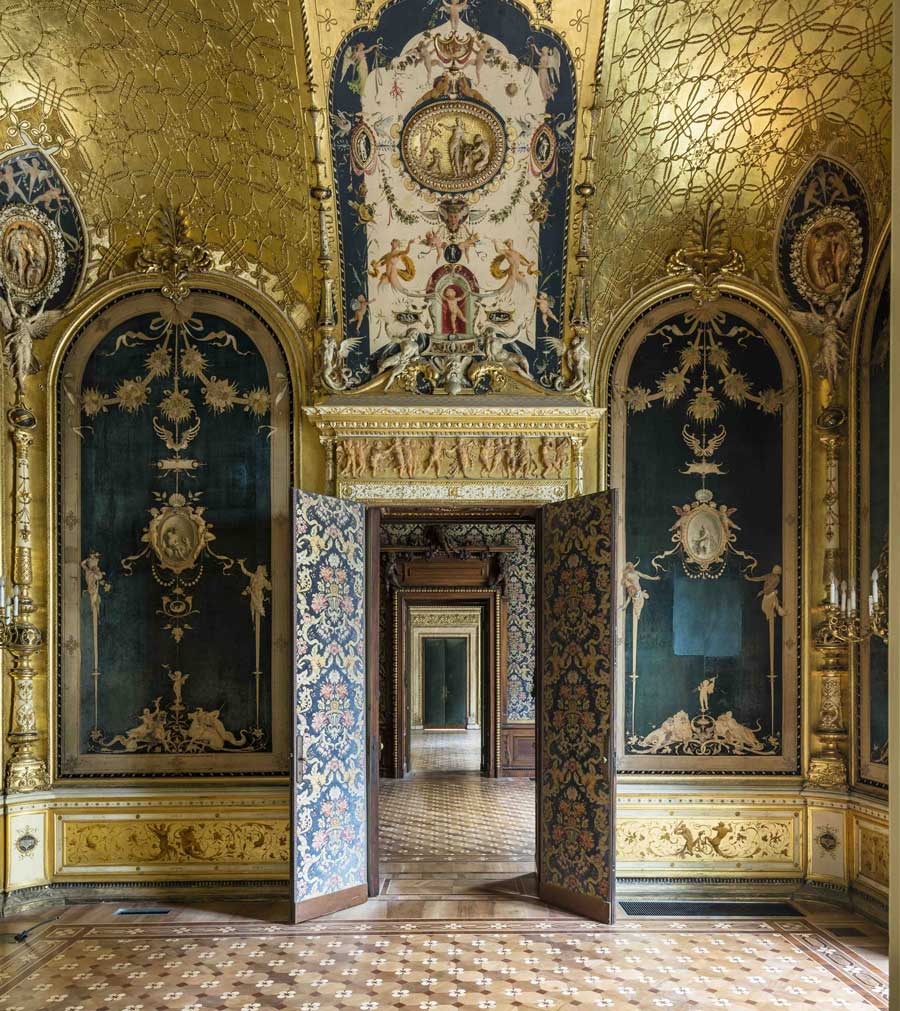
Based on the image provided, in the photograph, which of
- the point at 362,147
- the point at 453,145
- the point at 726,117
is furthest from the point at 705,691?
the point at 362,147

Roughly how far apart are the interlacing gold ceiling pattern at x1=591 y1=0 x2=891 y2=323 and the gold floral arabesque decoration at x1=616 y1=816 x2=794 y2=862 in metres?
3.76

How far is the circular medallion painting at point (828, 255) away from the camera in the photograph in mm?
6156

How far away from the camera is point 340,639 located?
634cm

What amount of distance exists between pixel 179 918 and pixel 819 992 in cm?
397

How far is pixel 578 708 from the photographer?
6.21 metres

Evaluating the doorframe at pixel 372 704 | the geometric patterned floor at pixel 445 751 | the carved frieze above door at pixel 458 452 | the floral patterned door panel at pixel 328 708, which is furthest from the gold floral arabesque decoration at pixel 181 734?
the geometric patterned floor at pixel 445 751

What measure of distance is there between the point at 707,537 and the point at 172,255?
175 inches

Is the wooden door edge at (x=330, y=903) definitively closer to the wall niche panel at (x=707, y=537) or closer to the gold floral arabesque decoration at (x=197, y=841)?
the gold floral arabesque decoration at (x=197, y=841)

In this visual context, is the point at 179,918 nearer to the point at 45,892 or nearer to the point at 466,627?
the point at 45,892

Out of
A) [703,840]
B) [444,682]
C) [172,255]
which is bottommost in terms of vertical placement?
[444,682]

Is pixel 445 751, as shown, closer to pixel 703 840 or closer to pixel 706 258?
pixel 703 840

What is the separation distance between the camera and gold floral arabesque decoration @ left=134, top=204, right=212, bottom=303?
664 centimetres

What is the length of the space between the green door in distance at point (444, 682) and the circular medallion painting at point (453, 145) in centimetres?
1225

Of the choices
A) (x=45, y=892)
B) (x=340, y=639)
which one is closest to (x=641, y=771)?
(x=340, y=639)
